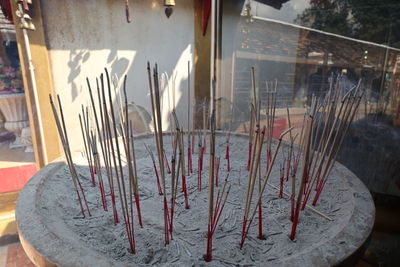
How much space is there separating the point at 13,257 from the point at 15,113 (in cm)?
157

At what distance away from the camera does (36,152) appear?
101 inches

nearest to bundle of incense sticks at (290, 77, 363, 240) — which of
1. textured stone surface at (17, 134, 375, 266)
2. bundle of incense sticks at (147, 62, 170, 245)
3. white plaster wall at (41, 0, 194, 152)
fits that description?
textured stone surface at (17, 134, 375, 266)

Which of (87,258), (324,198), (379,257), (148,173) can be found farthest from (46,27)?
(379,257)

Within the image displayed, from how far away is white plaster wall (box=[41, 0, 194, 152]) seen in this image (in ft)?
8.36

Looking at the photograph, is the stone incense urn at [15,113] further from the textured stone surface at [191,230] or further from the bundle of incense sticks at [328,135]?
the bundle of incense sticks at [328,135]

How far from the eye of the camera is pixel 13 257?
87.0 inches

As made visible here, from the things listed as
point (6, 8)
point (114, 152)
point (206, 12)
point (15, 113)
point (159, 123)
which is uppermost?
point (206, 12)

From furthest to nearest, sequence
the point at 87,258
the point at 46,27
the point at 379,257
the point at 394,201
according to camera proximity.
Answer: the point at 46,27 → the point at 394,201 → the point at 379,257 → the point at 87,258

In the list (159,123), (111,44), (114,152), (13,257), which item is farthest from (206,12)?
(13,257)

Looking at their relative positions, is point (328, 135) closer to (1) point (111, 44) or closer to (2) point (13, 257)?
(1) point (111, 44)

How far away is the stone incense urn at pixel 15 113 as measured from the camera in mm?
2889

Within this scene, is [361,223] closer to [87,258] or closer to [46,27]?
[87,258]

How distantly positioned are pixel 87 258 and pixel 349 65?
2427 millimetres

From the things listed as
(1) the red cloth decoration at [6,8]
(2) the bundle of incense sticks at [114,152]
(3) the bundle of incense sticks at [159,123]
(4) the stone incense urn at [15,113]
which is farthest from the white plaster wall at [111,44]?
(3) the bundle of incense sticks at [159,123]
